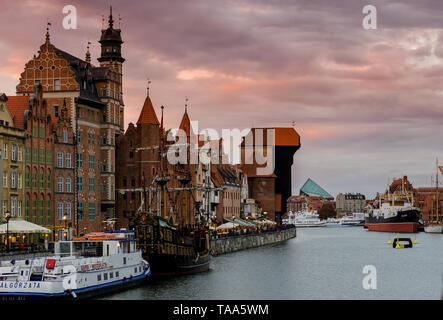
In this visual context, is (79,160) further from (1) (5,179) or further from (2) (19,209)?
(1) (5,179)

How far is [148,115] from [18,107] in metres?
24.8

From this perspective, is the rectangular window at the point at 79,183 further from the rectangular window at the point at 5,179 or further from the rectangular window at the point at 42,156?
the rectangular window at the point at 5,179

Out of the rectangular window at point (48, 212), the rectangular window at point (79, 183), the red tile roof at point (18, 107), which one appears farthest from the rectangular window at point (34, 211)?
the rectangular window at point (79, 183)

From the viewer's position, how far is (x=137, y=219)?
76.9 metres

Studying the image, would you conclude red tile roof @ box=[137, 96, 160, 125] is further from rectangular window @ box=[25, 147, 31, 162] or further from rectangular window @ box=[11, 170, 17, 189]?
rectangular window @ box=[11, 170, 17, 189]

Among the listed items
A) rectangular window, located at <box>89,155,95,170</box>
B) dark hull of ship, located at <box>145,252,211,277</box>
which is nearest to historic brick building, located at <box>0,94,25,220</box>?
rectangular window, located at <box>89,155,95,170</box>

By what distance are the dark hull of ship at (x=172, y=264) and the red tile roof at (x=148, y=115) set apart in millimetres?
37377

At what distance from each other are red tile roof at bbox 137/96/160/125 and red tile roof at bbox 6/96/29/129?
22816 mm

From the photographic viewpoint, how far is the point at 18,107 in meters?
94.8

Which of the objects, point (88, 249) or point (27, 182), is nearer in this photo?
point (88, 249)

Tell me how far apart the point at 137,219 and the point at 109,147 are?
3743 centimetres

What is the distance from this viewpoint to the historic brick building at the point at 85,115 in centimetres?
10531

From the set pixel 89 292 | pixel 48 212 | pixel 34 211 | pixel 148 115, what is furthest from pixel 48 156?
pixel 89 292

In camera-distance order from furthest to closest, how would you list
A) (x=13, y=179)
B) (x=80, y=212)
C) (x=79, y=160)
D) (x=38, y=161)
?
1. (x=80, y=212)
2. (x=79, y=160)
3. (x=38, y=161)
4. (x=13, y=179)
